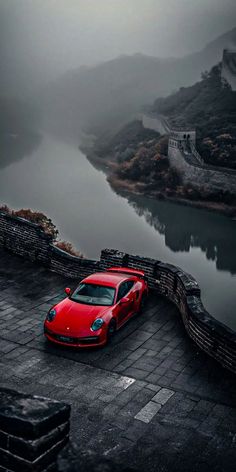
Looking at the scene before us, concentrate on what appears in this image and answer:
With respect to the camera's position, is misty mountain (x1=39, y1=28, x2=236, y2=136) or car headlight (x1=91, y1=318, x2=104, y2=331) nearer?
car headlight (x1=91, y1=318, x2=104, y2=331)

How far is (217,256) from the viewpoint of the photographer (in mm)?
36000

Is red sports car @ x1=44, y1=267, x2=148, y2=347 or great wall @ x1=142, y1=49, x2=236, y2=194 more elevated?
great wall @ x1=142, y1=49, x2=236, y2=194

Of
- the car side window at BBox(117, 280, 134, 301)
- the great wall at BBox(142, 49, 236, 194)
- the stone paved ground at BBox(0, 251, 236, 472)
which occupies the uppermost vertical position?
the great wall at BBox(142, 49, 236, 194)

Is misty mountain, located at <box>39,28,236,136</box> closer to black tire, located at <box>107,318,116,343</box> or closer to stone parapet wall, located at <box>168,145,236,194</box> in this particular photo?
stone parapet wall, located at <box>168,145,236,194</box>

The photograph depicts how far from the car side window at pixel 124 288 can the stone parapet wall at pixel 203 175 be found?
39894 millimetres

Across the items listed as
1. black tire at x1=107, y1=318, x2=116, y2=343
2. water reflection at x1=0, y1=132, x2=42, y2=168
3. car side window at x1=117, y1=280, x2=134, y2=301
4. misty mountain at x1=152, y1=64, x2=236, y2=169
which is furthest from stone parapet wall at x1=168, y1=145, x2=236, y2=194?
black tire at x1=107, y1=318, x2=116, y2=343

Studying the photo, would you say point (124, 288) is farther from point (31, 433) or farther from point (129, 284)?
point (31, 433)

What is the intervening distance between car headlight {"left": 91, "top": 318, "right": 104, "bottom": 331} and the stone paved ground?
44 centimetres

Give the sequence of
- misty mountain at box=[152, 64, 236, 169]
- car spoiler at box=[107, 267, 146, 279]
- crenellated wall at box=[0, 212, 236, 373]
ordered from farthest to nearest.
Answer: misty mountain at box=[152, 64, 236, 169], car spoiler at box=[107, 267, 146, 279], crenellated wall at box=[0, 212, 236, 373]

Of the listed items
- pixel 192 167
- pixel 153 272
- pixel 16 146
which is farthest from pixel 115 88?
A: pixel 153 272

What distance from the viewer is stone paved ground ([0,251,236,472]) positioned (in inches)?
280

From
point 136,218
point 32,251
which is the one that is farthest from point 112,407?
point 136,218

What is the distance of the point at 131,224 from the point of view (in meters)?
42.0

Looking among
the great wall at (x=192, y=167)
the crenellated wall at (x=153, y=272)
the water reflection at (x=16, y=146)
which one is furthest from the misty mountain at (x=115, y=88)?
the crenellated wall at (x=153, y=272)
